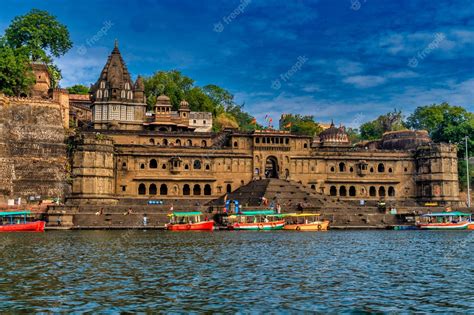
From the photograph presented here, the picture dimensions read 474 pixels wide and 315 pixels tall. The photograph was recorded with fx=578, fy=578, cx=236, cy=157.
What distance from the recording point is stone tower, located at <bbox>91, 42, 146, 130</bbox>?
85188mm

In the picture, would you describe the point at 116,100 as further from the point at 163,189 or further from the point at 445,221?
the point at 445,221

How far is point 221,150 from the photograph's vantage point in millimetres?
80375

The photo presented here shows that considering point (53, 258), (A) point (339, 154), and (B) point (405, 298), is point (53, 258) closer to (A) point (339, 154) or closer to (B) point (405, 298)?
(B) point (405, 298)

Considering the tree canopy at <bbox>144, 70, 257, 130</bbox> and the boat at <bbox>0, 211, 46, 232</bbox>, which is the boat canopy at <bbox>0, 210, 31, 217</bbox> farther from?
the tree canopy at <bbox>144, 70, 257, 130</bbox>

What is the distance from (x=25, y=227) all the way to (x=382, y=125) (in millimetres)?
95172

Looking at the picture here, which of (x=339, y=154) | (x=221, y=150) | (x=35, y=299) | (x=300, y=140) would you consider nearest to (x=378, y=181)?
(x=339, y=154)

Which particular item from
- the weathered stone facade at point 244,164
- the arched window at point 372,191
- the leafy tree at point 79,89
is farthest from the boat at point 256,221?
the leafy tree at point 79,89

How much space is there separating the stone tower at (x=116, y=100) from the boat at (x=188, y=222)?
26.7 m

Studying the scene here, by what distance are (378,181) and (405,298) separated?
216ft

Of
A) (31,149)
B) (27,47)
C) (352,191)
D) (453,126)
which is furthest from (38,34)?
(453,126)

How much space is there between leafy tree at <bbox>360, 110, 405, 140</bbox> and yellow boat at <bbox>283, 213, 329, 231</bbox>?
7121 centimetres

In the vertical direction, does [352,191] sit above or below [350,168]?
below

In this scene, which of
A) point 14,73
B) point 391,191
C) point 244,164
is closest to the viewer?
point 14,73

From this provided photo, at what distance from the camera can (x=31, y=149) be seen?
6912 centimetres
